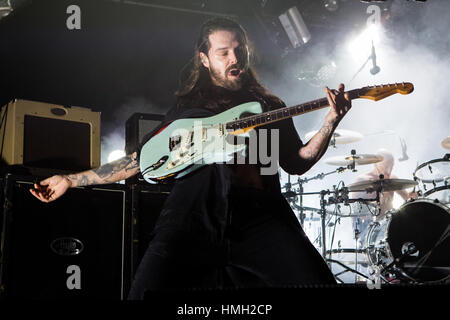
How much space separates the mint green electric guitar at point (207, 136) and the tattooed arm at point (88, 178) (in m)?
0.14

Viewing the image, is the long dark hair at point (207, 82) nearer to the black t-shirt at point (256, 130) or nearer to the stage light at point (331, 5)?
the black t-shirt at point (256, 130)

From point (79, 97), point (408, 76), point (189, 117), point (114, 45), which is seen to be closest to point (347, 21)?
point (408, 76)

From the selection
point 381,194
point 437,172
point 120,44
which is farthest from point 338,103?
point 381,194

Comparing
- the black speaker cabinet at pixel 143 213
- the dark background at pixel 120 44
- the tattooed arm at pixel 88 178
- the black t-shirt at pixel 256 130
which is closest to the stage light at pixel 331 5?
the dark background at pixel 120 44

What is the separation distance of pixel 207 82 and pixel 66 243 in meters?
1.31

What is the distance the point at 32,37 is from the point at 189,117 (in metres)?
2.76

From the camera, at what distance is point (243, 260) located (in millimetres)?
2064

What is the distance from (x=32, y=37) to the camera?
15.5 feet

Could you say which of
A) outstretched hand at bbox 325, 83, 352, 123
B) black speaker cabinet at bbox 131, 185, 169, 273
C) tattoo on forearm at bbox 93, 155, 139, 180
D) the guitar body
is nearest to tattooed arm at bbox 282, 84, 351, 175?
outstretched hand at bbox 325, 83, 352, 123

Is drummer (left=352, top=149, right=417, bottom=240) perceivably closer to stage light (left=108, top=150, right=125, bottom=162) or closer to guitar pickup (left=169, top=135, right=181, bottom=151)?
stage light (left=108, top=150, right=125, bottom=162)

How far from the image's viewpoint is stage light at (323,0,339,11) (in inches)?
201

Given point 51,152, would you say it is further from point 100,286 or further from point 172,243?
point 172,243

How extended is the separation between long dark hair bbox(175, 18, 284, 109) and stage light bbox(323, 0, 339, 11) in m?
2.35

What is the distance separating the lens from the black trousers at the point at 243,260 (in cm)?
196
